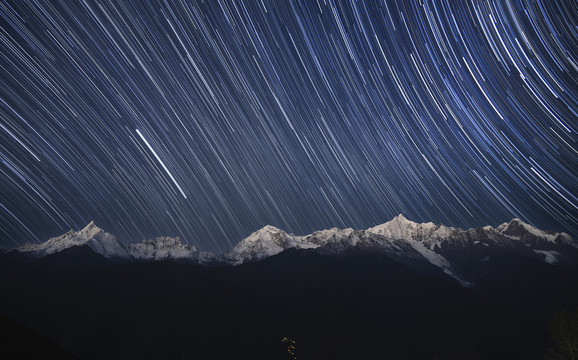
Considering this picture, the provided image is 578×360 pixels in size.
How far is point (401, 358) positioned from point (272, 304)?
289 ft

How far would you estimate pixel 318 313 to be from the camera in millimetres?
177375

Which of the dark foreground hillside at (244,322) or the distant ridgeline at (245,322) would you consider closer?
the distant ridgeline at (245,322)

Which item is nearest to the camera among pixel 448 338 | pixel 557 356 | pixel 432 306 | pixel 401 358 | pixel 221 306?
pixel 557 356

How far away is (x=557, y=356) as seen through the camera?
30984 mm

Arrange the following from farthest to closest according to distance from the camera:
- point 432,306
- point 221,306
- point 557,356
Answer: point 432,306, point 221,306, point 557,356

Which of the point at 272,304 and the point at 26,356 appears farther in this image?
the point at 272,304

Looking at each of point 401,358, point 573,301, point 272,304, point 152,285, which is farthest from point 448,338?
point 152,285

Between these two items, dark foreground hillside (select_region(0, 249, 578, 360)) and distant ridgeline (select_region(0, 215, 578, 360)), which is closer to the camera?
distant ridgeline (select_region(0, 215, 578, 360))

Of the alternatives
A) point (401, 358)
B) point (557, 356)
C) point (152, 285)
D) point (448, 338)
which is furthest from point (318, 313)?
point (557, 356)

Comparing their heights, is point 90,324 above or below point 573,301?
above

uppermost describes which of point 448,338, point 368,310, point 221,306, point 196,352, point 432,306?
point 221,306

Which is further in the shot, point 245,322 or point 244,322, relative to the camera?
point 245,322

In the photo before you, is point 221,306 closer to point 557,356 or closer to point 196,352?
point 196,352

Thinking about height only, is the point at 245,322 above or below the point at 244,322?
below
